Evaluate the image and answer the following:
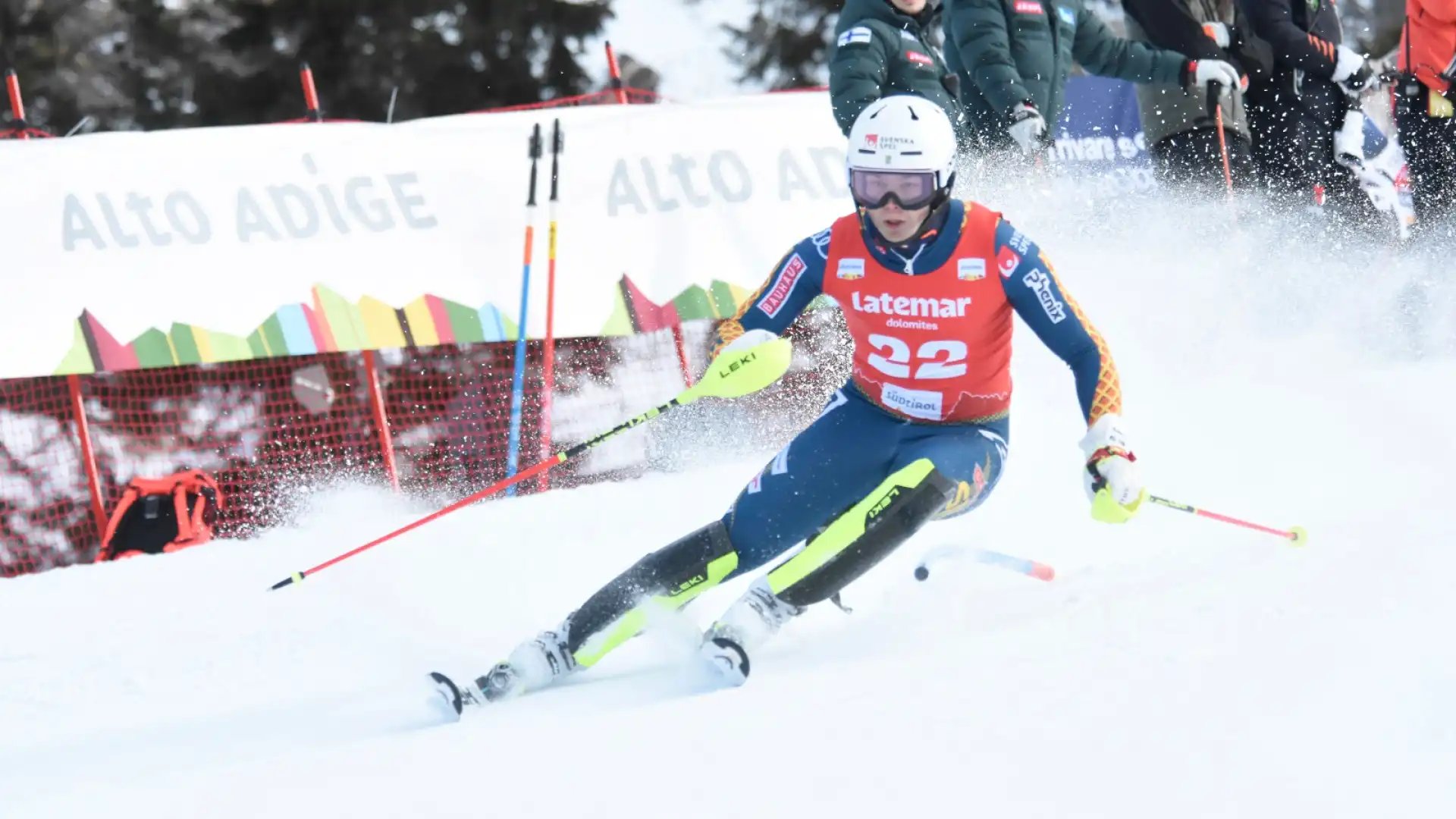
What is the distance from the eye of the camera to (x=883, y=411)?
4.26 meters

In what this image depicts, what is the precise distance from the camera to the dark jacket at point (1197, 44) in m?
7.15

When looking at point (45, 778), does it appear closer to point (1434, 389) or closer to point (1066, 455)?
point (1066, 455)

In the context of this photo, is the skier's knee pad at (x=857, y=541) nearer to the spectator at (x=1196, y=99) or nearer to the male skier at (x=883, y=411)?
the male skier at (x=883, y=411)

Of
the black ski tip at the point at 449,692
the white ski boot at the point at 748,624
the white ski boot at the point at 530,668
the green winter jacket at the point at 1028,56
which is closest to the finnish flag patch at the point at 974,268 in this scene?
the white ski boot at the point at 748,624

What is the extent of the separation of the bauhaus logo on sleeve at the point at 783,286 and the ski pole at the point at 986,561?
2.95 feet

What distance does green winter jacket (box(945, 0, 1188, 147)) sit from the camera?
→ 642 centimetres

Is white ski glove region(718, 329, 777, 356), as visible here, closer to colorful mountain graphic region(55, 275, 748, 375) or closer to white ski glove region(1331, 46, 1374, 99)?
colorful mountain graphic region(55, 275, 748, 375)

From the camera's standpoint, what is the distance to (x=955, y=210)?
405 cm

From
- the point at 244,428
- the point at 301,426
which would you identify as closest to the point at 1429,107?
the point at 301,426

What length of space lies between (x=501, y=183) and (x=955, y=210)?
326 centimetres

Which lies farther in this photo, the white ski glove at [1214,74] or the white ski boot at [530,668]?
the white ski glove at [1214,74]

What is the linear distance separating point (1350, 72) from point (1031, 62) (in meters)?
1.81

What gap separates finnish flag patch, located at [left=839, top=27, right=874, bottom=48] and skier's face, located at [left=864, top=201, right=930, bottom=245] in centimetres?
227

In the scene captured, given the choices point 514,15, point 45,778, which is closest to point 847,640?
point 45,778
